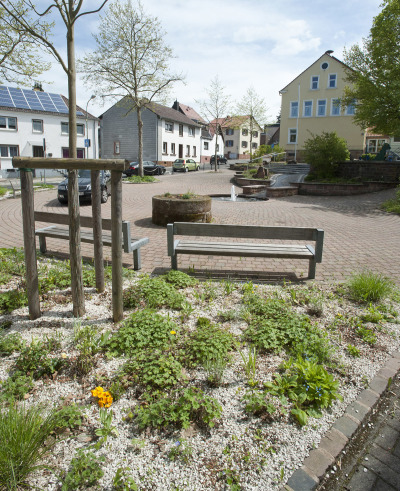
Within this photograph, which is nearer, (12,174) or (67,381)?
(67,381)

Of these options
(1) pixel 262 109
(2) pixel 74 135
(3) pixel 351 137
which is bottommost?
(2) pixel 74 135

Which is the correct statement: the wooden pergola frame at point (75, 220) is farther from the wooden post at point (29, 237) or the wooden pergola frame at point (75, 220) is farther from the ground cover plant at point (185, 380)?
the ground cover plant at point (185, 380)

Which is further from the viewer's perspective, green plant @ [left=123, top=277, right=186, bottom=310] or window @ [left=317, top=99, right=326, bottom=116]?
window @ [left=317, top=99, right=326, bottom=116]

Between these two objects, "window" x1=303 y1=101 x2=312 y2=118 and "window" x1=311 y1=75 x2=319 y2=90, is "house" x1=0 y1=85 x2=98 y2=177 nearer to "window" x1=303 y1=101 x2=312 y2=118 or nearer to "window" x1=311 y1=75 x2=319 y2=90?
"window" x1=303 y1=101 x2=312 y2=118

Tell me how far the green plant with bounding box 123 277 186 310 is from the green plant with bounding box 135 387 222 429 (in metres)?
1.64

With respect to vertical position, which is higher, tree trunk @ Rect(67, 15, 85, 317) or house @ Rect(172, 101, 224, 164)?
house @ Rect(172, 101, 224, 164)

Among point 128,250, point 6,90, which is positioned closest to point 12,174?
point 6,90

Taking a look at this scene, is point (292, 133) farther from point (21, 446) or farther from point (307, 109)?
point (21, 446)

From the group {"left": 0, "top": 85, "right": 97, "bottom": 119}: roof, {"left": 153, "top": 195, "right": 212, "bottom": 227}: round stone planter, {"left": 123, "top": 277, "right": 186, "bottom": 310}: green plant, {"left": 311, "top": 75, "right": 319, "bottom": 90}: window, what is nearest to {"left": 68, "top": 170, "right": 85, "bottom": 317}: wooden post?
{"left": 123, "top": 277, "right": 186, "bottom": 310}: green plant

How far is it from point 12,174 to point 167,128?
20.2 metres

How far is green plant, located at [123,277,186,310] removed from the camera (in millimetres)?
4195

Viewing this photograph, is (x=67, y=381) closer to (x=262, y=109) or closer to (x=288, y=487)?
(x=288, y=487)

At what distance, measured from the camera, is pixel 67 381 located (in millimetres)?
2879

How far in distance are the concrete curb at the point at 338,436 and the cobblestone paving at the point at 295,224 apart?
8.91 feet
